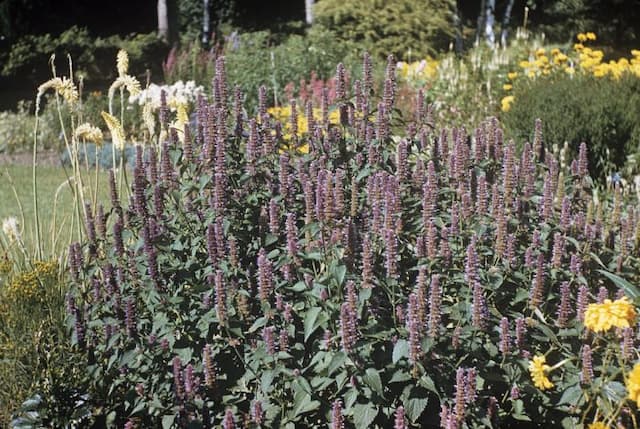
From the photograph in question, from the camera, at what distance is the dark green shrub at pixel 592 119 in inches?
272

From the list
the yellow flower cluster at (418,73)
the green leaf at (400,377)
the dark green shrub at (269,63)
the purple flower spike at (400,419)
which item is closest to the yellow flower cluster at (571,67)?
the yellow flower cluster at (418,73)

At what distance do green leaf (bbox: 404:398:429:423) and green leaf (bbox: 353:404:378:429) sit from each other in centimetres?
10

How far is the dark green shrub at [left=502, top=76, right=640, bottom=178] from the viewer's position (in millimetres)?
6910

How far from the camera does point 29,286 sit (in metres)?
3.72

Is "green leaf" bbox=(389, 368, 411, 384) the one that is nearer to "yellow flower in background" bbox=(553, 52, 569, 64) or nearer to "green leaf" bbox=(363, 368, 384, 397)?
Result: "green leaf" bbox=(363, 368, 384, 397)

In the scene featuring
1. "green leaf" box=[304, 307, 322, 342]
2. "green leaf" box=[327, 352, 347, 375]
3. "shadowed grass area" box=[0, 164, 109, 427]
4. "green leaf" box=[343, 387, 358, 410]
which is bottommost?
"shadowed grass area" box=[0, 164, 109, 427]

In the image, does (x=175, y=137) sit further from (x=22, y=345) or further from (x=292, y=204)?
(x=22, y=345)

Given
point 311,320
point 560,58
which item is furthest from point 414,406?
point 560,58

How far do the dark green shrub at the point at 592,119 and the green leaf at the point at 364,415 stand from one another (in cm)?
452

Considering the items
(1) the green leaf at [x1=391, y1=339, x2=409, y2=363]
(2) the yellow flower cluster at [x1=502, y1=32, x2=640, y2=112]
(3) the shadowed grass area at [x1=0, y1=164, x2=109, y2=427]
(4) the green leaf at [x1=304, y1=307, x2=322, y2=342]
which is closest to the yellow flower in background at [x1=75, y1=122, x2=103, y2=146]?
(3) the shadowed grass area at [x1=0, y1=164, x2=109, y2=427]

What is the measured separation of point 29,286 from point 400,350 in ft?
6.32

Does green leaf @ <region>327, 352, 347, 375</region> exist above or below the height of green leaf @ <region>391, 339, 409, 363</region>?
below

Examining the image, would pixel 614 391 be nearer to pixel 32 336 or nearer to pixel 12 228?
pixel 32 336

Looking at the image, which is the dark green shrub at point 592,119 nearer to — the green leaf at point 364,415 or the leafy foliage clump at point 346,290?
the leafy foliage clump at point 346,290
